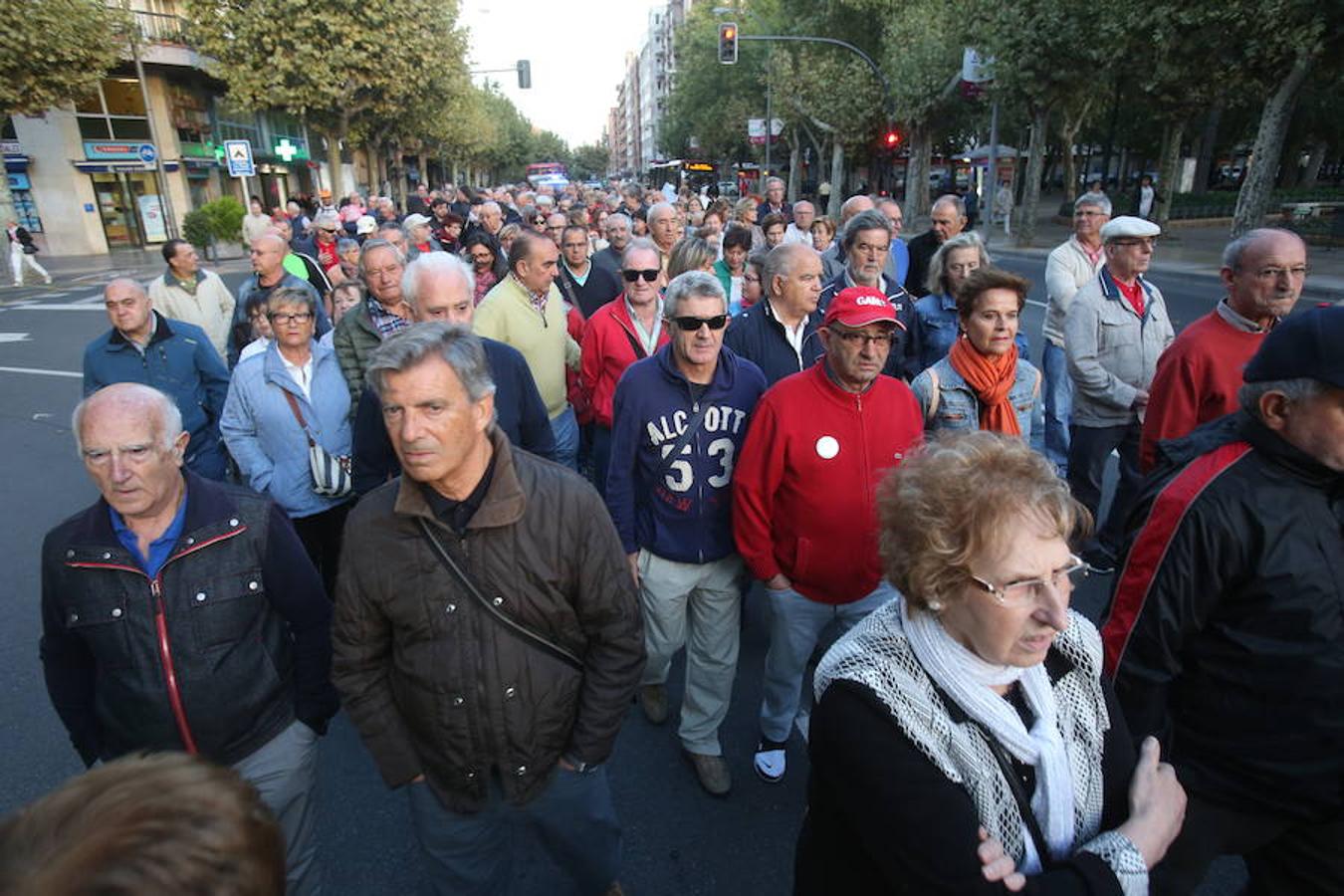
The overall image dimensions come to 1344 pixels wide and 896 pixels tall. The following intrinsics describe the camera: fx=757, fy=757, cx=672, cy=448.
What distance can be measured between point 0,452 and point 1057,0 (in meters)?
21.5

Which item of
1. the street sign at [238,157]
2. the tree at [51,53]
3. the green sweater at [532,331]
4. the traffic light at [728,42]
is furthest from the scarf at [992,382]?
Answer: the tree at [51,53]

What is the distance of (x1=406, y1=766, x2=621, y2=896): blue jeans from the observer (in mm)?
2211

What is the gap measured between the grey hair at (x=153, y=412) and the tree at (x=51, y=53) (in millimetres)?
21398

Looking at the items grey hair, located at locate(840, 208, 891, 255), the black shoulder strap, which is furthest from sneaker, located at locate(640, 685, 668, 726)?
grey hair, located at locate(840, 208, 891, 255)

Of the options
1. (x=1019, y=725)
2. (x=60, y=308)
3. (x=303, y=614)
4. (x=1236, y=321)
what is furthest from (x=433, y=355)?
(x=60, y=308)

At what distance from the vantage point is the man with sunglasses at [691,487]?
307 cm

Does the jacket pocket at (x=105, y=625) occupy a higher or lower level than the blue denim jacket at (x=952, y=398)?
lower

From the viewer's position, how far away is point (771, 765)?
127 inches

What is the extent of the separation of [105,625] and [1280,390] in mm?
3084

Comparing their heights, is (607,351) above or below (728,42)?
below

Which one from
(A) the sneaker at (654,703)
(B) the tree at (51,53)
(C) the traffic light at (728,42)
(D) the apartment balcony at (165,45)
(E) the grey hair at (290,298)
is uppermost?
(D) the apartment balcony at (165,45)

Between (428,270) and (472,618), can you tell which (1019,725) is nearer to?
(472,618)

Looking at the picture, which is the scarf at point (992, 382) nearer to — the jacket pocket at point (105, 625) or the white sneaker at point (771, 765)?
the white sneaker at point (771, 765)

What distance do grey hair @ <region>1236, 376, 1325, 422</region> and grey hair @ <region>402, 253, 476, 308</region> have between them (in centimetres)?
284
